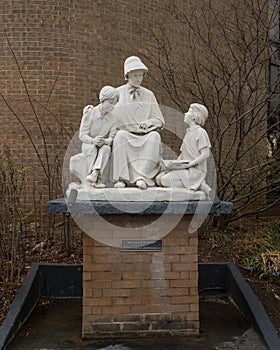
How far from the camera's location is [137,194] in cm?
383

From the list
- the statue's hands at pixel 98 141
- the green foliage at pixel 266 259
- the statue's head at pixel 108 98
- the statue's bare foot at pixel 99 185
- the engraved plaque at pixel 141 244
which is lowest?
the green foliage at pixel 266 259

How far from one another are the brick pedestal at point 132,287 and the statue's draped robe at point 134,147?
0.63m

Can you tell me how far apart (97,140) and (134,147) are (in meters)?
0.37

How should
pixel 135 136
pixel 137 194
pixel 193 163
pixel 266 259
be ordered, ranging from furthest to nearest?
pixel 266 259, pixel 135 136, pixel 193 163, pixel 137 194

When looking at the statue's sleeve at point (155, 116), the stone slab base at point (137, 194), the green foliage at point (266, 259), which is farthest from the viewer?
the green foliage at point (266, 259)

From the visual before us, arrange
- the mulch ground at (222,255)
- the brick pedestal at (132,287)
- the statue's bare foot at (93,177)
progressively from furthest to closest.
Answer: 1. the mulch ground at (222,255)
2. the brick pedestal at (132,287)
3. the statue's bare foot at (93,177)

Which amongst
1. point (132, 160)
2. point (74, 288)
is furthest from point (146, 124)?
point (74, 288)

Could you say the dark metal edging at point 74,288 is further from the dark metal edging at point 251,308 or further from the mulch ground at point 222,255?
the mulch ground at point 222,255

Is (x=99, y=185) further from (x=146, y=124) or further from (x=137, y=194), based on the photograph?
(x=146, y=124)

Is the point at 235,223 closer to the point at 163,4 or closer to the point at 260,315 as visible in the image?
the point at 260,315

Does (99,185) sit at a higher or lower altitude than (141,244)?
higher

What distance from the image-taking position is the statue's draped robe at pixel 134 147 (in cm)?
399

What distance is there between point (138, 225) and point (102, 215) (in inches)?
14.2

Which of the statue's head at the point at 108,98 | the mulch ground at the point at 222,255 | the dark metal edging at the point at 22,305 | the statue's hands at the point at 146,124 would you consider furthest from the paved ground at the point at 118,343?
the statue's head at the point at 108,98
